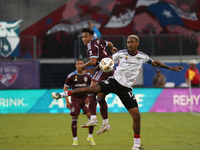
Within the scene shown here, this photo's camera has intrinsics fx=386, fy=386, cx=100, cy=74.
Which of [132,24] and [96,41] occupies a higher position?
[132,24]

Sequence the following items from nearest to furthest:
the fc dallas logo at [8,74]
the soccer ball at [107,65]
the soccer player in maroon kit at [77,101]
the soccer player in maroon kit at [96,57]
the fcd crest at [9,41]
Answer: the soccer ball at [107,65] < the soccer player in maroon kit at [96,57] < the soccer player in maroon kit at [77,101] < the fc dallas logo at [8,74] < the fcd crest at [9,41]

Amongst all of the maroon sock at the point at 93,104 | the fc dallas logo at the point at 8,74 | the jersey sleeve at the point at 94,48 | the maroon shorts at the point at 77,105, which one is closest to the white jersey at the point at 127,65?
the jersey sleeve at the point at 94,48

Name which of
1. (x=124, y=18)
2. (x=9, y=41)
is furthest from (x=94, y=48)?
(x=124, y=18)

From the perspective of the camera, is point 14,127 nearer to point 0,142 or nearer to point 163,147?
point 0,142

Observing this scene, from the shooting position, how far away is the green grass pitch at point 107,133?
390 inches

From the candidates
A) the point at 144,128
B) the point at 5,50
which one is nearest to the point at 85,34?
the point at 144,128

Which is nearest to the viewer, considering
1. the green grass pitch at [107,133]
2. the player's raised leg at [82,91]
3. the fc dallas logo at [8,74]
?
the player's raised leg at [82,91]

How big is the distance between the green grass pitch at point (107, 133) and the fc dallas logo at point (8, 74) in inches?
131

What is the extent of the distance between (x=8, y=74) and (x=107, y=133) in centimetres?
978

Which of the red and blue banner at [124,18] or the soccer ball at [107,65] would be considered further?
the red and blue banner at [124,18]

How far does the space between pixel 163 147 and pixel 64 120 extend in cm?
679

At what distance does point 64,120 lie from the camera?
51.4 ft

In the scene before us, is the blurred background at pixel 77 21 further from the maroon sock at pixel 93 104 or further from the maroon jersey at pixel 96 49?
the maroon jersey at pixel 96 49

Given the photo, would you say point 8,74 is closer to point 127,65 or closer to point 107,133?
point 107,133
